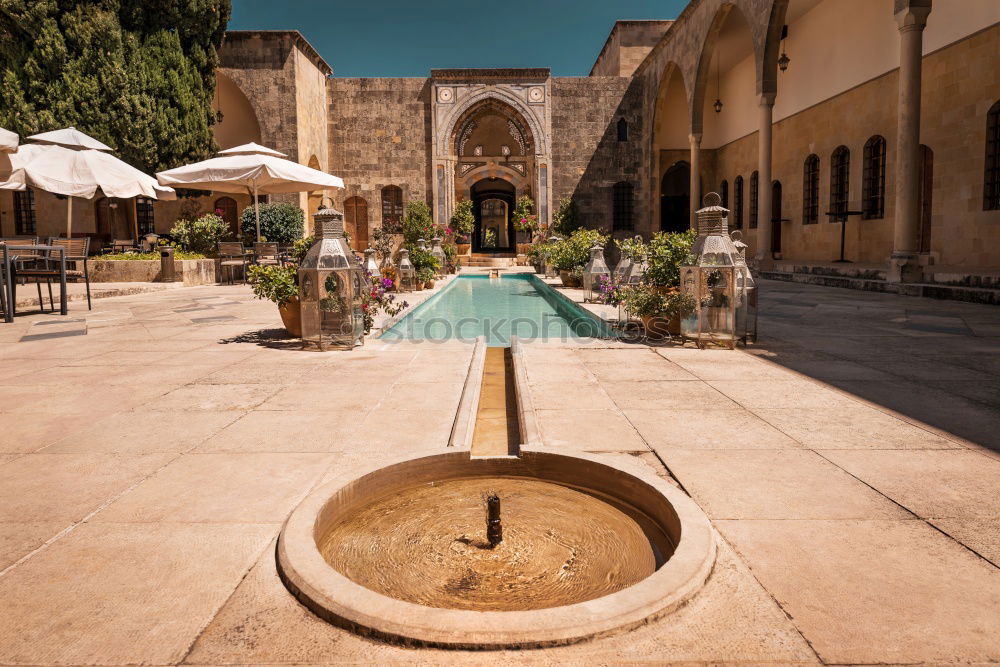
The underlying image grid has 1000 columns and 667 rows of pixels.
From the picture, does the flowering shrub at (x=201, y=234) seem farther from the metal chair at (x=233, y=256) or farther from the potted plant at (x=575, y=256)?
the potted plant at (x=575, y=256)

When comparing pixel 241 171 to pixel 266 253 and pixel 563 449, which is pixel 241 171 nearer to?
pixel 266 253

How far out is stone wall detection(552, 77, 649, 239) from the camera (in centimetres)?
2223

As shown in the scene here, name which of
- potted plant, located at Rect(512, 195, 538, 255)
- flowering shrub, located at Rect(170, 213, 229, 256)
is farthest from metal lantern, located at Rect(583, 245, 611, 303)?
potted plant, located at Rect(512, 195, 538, 255)

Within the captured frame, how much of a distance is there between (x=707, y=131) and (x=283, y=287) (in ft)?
65.4

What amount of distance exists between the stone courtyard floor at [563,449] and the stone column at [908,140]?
511 centimetres

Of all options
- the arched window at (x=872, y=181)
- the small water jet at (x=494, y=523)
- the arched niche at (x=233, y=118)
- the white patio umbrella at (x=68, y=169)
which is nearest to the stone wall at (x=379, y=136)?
the arched niche at (x=233, y=118)

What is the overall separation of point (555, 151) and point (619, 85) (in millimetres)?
3148

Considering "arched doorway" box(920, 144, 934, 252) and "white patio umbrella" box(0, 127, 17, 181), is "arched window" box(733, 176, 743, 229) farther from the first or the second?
"white patio umbrella" box(0, 127, 17, 181)

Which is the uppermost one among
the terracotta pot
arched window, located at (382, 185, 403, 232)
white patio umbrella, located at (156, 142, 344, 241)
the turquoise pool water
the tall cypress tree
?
the tall cypress tree

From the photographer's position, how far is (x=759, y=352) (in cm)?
506

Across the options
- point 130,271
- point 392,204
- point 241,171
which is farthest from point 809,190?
point 130,271

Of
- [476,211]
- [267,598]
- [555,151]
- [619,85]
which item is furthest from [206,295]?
[476,211]

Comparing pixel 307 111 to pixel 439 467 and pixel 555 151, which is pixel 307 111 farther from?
pixel 439 467

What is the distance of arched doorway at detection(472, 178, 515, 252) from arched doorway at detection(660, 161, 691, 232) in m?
6.86
